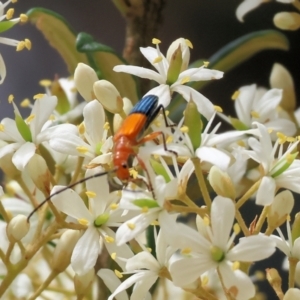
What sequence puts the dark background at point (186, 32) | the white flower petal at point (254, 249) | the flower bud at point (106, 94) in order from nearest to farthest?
1. the white flower petal at point (254, 249)
2. the flower bud at point (106, 94)
3. the dark background at point (186, 32)

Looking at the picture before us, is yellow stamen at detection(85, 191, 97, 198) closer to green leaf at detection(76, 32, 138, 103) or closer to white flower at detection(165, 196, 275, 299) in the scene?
white flower at detection(165, 196, 275, 299)

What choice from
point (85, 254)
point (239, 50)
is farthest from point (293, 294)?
point (239, 50)

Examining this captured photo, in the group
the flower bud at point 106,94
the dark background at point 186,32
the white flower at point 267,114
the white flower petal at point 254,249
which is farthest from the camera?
the dark background at point 186,32

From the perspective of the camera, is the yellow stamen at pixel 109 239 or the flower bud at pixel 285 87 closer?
the yellow stamen at pixel 109 239

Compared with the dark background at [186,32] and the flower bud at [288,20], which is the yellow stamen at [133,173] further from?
the dark background at [186,32]

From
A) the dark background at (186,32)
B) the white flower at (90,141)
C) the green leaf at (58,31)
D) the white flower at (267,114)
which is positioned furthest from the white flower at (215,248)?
the dark background at (186,32)

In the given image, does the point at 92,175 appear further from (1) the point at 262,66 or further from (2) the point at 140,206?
(1) the point at 262,66

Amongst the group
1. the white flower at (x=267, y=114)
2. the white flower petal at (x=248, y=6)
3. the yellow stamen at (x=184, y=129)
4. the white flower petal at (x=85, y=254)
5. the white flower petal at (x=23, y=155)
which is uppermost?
the yellow stamen at (x=184, y=129)
